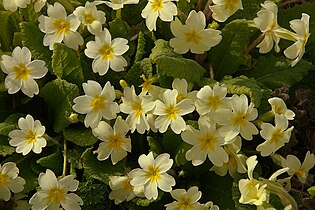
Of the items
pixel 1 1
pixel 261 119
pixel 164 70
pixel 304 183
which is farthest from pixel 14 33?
pixel 304 183

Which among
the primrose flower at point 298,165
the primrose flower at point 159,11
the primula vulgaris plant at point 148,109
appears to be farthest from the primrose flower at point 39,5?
the primrose flower at point 298,165

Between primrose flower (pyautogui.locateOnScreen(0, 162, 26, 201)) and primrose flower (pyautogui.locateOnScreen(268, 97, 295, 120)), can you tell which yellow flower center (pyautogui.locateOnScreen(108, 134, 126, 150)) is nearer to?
primrose flower (pyautogui.locateOnScreen(0, 162, 26, 201))

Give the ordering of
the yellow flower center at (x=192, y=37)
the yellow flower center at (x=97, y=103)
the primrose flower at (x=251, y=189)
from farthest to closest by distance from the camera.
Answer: the yellow flower center at (x=192, y=37) < the yellow flower center at (x=97, y=103) < the primrose flower at (x=251, y=189)

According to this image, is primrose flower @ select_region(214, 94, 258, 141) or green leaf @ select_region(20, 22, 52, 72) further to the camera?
green leaf @ select_region(20, 22, 52, 72)

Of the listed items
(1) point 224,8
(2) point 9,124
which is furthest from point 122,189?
(1) point 224,8

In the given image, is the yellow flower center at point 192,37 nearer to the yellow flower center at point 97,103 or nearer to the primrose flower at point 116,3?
the primrose flower at point 116,3

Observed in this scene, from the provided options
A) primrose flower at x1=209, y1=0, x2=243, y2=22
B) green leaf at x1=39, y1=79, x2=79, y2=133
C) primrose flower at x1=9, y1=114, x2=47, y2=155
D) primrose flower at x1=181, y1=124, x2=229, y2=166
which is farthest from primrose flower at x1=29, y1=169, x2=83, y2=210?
primrose flower at x1=209, y1=0, x2=243, y2=22
